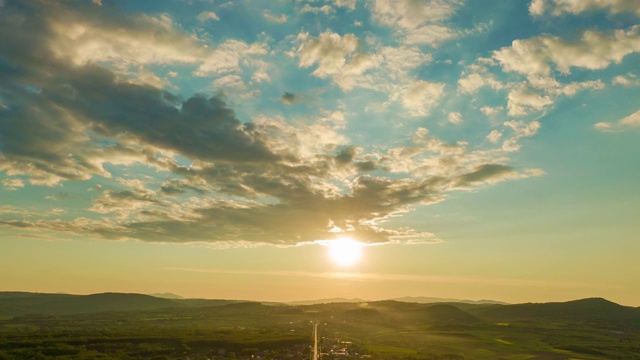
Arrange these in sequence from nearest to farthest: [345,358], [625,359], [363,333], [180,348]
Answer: [345,358], [180,348], [625,359], [363,333]

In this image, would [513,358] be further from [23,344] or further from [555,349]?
[23,344]

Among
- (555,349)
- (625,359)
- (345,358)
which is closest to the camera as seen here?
(345,358)

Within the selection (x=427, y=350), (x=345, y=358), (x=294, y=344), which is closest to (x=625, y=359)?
(x=427, y=350)

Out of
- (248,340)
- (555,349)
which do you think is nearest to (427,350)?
(555,349)

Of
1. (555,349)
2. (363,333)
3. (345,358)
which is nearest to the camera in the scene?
(345,358)

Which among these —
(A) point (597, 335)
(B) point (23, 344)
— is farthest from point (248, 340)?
(A) point (597, 335)

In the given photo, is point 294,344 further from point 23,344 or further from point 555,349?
point 555,349

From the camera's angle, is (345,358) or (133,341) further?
(133,341)

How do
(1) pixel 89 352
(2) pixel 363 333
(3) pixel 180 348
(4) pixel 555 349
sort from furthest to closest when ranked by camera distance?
(2) pixel 363 333 < (4) pixel 555 349 < (3) pixel 180 348 < (1) pixel 89 352
